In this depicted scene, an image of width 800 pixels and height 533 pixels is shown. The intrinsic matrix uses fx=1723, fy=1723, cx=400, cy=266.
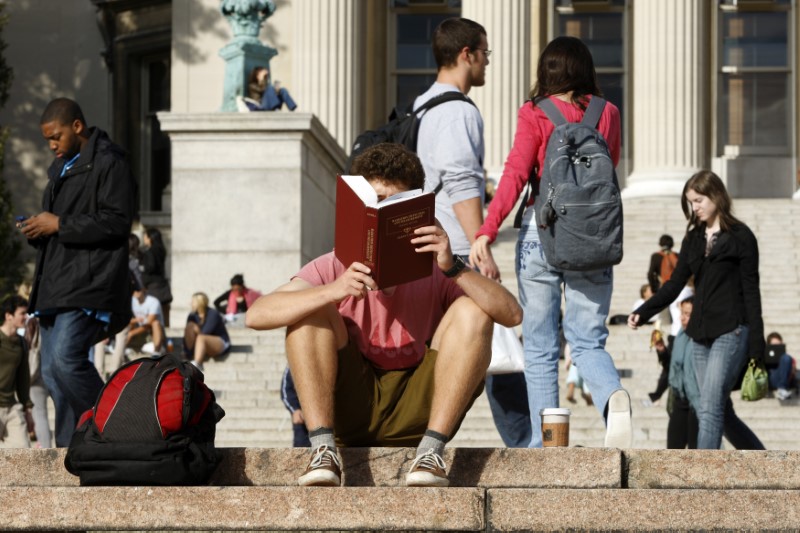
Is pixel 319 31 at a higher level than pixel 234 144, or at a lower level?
higher

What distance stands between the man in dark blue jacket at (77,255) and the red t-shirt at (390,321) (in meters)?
2.07

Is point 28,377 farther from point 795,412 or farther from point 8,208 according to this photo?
point 8,208

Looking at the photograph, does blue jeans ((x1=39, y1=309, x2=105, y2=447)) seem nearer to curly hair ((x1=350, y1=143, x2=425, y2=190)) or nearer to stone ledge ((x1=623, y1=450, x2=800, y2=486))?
curly hair ((x1=350, y1=143, x2=425, y2=190))

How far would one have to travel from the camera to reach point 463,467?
6492mm

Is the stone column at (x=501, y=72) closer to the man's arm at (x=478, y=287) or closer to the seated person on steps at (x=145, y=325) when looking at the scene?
the seated person on steps at (x=145, y=325)

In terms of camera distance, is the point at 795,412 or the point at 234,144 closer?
the point at 795,412

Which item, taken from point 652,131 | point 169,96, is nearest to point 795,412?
point 652,131

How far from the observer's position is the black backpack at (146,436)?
620cm

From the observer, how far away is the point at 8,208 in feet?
89.6

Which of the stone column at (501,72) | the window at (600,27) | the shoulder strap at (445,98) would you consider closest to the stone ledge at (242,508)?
the shoulder strap at (445,98)

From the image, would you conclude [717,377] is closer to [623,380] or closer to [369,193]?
[369,193]

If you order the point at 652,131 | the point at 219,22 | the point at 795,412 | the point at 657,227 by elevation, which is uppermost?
the point at 219,22

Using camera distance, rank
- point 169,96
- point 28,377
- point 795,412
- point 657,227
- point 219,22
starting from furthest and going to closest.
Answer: point 169,96 < point 219,22 < point 657,227 < point 795,412 < point 28,377

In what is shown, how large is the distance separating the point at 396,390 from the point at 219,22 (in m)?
25.5
